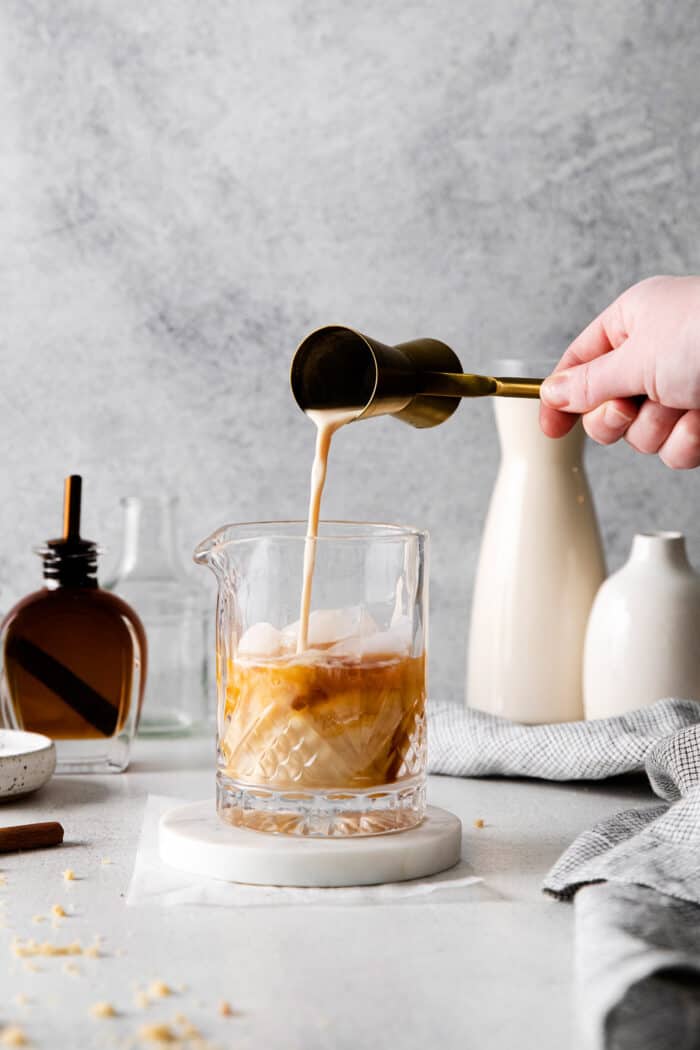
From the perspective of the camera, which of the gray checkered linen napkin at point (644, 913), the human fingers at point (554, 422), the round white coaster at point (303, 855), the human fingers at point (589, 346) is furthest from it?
the human fingers at point (554, 422)

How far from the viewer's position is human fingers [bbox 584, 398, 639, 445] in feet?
3.86

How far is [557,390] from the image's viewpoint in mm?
1147

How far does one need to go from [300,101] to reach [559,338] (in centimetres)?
48

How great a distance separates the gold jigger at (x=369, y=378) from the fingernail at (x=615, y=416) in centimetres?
10

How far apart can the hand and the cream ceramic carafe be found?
0.88ft

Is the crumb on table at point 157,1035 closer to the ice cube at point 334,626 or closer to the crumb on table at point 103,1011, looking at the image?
the crumb on table at point 103,1011

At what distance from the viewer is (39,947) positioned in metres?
0.82

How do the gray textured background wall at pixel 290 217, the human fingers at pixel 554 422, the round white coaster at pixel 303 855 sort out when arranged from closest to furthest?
the round white coaster at pixel 303 855 → the human fingers at pixel 554 422 → the gray textured background wall at pixel 290 217

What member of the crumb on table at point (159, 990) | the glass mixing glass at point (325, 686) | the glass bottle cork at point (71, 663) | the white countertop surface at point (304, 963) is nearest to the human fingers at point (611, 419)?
the glass mixing glass at point (325, 686)

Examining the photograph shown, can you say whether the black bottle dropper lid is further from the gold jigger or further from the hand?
the hand

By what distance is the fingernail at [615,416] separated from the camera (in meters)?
1.18

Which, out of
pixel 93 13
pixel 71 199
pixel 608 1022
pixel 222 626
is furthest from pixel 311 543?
pixel 93 13

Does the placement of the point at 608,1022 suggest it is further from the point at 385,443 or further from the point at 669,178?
the point at 669,178

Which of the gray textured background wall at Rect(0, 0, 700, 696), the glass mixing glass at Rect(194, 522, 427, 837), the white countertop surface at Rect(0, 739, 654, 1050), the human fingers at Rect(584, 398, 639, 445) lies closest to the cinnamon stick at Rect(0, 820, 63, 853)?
the white countertop surface at Rect(0, 739, 654, 1050)
